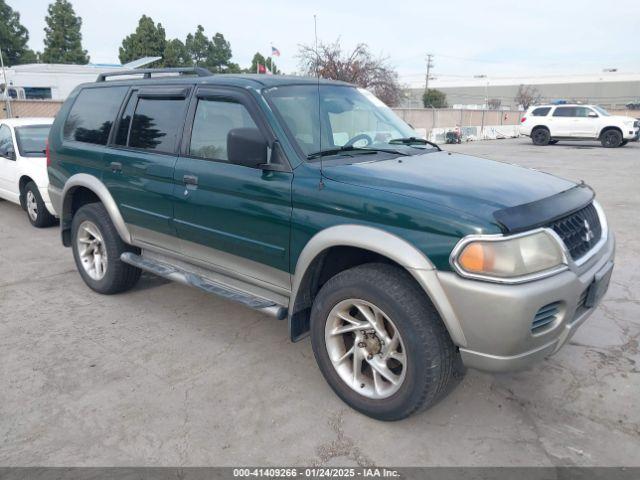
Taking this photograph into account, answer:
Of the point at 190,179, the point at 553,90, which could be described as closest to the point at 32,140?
the point at 190,179

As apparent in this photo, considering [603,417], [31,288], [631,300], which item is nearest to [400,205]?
[603,417]

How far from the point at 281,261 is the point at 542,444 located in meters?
1.78

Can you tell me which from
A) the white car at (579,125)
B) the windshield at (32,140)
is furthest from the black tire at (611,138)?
the windshield at (32,140)

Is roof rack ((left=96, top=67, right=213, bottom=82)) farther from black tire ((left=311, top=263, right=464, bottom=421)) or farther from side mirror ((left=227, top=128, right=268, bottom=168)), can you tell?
black tire ((left=311, top=263, right=464, bottom=421))

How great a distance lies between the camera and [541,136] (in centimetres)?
2334

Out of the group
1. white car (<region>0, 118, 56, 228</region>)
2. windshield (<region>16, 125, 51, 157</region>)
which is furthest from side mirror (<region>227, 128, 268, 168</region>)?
windshield (<region>16, 125, 51, 157</region>)

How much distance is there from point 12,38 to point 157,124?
56.2m

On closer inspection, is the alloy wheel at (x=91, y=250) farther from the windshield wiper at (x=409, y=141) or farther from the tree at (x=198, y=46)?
the tree at (x=198, y=46)

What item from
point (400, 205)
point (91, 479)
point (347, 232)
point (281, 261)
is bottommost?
point (91, 479)

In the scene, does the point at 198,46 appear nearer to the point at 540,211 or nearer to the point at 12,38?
the point at 12,38

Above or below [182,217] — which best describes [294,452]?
below

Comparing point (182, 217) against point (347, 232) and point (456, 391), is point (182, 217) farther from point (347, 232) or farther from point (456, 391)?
point (456, 391)

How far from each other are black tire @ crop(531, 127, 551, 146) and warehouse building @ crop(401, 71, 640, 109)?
158ft

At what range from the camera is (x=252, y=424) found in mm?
2883
